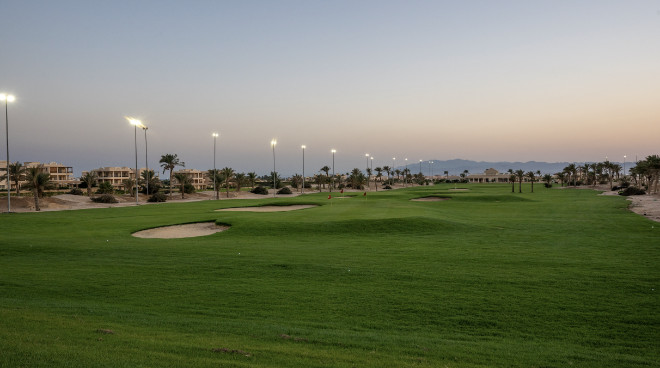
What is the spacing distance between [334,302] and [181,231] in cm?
2202

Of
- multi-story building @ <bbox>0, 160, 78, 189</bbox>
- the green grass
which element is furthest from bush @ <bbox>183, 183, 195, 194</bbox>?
the green grass

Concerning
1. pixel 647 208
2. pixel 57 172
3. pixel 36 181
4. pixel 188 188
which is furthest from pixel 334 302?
pixel 57 172

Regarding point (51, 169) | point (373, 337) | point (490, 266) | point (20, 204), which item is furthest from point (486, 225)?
point (51, 169)

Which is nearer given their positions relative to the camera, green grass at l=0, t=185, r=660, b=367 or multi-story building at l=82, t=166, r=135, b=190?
green grass at l=0, t=185, r=660, b=367

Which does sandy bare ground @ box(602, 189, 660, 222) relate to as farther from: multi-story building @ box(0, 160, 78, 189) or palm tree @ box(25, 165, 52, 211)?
multi-story building @ box(0, 160, 78, 189)

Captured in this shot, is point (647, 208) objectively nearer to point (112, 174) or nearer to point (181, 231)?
Result: point (181, 231)

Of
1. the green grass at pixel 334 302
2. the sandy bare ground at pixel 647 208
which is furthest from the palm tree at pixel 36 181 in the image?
the sandy bare ground at pixel 647 208

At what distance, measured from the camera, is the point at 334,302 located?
41.8 feet

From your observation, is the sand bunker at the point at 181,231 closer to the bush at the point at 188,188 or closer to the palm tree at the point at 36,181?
the palm tree at the point at 36,181

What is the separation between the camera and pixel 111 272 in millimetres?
16500

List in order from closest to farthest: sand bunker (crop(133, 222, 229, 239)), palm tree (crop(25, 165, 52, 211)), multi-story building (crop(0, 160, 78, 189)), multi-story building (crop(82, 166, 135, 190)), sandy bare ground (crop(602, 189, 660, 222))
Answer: sand bunker (crop(133, 222, 229, 239)) < sandy bare ground (crop(602, 189, 660, 222)) < palm tree (crop(25, 165, 52, 211)) < multi-story building (crop(0, 160, 78, 189)) < multi-story building (crop(82, 166, 135, 190))

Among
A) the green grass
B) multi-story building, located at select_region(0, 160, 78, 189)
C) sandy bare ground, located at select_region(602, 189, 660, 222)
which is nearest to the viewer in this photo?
the green grass

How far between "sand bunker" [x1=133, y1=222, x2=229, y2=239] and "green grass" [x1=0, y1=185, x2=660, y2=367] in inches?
192

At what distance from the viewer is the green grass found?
326 inches
